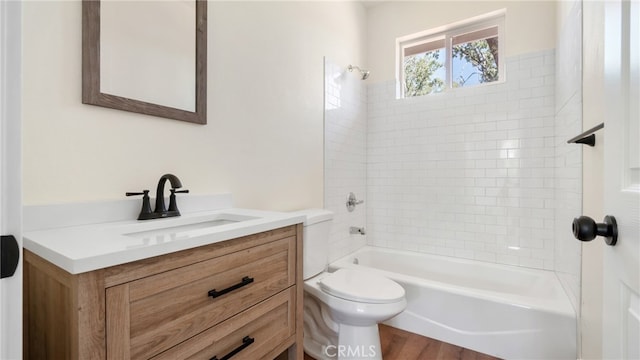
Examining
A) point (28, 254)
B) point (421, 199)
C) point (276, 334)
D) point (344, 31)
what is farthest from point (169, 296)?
point (344, 31)

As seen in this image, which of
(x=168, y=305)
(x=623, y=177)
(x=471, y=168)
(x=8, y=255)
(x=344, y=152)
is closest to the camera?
(x=8, y=255)

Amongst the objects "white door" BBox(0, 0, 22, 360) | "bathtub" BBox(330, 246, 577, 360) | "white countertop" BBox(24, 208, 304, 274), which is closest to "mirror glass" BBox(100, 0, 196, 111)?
"white countertop" BBox(24, 208, 304, 274)

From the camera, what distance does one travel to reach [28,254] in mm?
775

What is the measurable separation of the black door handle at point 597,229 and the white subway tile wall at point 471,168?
1.97 metres

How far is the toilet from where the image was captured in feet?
4.92

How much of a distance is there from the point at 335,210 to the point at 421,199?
2.88ft

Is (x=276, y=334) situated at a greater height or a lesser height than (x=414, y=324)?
greater

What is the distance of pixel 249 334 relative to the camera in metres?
1.02

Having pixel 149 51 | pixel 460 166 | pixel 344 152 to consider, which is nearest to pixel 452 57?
pixel 460 166

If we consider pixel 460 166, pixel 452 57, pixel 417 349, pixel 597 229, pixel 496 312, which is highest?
pixel 452 57

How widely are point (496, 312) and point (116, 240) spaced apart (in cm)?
205

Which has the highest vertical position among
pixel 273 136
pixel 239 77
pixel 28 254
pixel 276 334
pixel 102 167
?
pixel 239 77

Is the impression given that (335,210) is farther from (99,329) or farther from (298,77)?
(99,329)

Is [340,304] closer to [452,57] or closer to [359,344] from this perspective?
[359,344]
